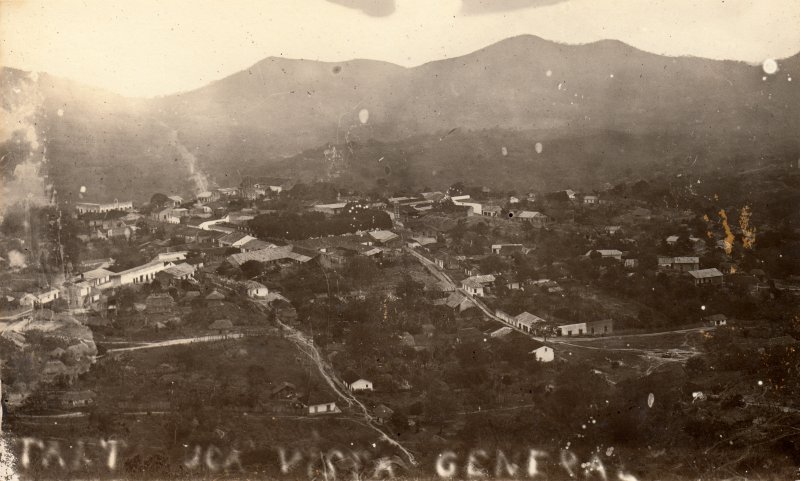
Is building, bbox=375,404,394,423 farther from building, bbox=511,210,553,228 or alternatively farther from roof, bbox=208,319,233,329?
building, bbox=511,210,553,228

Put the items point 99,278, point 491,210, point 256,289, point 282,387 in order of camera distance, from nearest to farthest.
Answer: point 282,387 < point 99,278 < point 256,289 < point 491,210

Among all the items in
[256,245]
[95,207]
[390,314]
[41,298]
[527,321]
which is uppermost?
[95,207]

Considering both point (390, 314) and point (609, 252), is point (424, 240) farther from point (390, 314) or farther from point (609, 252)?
point (609, 252)

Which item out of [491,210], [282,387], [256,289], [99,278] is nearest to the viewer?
[282,387]

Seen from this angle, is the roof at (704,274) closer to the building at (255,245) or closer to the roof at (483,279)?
the roof at (483,279)

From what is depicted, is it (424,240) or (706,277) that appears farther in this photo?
(424,240)

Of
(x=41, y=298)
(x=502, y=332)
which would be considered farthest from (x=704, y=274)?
(x=41, y=298)

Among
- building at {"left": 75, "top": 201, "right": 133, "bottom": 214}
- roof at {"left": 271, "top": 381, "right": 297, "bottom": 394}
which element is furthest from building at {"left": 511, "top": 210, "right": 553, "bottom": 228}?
building at {"left": 75, "top": 201, "right": 133, "bottom": 214}
